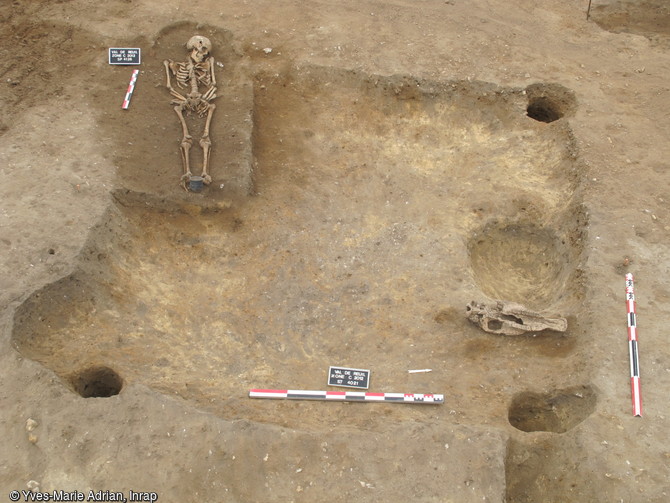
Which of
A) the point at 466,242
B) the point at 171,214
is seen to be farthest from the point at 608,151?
the point at 171,214

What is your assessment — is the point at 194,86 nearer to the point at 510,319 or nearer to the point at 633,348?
the point at 510,319

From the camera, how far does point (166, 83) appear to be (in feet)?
38.4

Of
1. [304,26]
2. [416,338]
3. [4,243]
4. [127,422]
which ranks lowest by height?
[416,338]

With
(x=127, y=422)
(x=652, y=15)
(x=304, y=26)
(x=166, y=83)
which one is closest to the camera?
(x=127, y=422)

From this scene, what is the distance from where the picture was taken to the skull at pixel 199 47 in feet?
39.4

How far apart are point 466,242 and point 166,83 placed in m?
6.44

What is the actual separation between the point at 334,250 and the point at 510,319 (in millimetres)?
3006

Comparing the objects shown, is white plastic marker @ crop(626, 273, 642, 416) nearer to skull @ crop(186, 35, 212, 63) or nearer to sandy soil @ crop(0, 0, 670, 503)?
sandy soil @ crop(0, 0, 670, 503)

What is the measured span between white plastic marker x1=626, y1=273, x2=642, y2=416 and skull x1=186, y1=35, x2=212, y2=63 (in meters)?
8.68

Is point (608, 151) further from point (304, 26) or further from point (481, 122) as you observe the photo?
point (304, 26)

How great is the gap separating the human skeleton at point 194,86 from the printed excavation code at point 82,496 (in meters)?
4.96

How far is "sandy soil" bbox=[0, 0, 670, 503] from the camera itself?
23.0ft

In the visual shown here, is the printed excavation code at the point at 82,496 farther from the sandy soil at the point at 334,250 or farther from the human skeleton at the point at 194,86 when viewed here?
the human skeleton at the point at 194,86

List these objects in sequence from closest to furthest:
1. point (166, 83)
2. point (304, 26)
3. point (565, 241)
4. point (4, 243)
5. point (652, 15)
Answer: point (4, 243)
point (565, 241)
point (166, 83)
point (304, 26)
point (652, 15)
